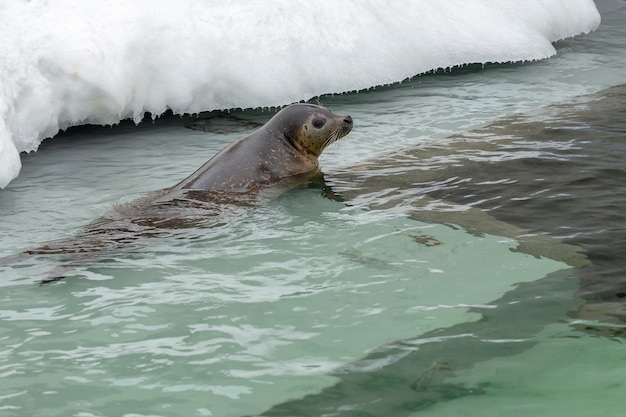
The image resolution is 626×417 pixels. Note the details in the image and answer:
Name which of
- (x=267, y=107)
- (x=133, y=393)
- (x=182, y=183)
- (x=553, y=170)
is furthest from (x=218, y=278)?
(x=267, y=107)

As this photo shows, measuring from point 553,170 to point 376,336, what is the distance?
8.97 ft

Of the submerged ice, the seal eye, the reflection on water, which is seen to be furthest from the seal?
the submerged ice

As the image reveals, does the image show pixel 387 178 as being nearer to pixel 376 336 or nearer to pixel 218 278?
pixel 218 278

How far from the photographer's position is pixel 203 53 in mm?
8016

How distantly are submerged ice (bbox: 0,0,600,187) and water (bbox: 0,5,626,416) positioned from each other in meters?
0.42

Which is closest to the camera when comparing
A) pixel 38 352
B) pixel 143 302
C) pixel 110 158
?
pixel 38 352

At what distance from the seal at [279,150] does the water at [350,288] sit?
267 mm

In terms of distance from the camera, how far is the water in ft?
11.3

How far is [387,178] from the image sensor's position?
6328 millimetres

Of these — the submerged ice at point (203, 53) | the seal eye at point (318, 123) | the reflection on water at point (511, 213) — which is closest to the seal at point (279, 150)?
the seal eye at point (318, 123)

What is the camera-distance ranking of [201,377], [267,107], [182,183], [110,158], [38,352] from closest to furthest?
[201,377]
[38,352]
[182,183]
[110,158]
[267,107]

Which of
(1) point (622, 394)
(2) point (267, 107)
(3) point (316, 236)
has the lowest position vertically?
(1) point (622, 394)

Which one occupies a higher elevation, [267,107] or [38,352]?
[267,107]

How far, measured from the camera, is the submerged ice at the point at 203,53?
7242 millimetres
